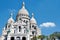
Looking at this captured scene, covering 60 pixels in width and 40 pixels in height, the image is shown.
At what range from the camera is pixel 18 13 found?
67.1 m

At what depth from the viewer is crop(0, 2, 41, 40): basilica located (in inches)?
2265

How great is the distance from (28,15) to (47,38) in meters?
16.0

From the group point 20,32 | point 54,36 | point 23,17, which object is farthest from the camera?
point 23,17

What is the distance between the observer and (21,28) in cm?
5947

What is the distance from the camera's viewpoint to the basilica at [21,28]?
57.5 m

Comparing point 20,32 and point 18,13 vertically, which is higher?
point 18,13

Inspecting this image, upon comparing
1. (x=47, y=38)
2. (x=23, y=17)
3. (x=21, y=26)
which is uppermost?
→ (x=23, y=17)

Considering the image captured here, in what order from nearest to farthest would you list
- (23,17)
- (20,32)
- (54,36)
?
(54,36) < (20,32) < (23,17)

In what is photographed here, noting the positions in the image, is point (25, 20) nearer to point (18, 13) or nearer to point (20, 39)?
point (18, 13)

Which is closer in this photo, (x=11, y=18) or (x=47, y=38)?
(x=47, y=38)

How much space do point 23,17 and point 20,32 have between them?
9027 mm

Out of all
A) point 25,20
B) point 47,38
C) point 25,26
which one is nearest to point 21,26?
point 25,26

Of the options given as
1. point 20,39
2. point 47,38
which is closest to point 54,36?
point 47,38

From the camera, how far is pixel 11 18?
6888 cm
